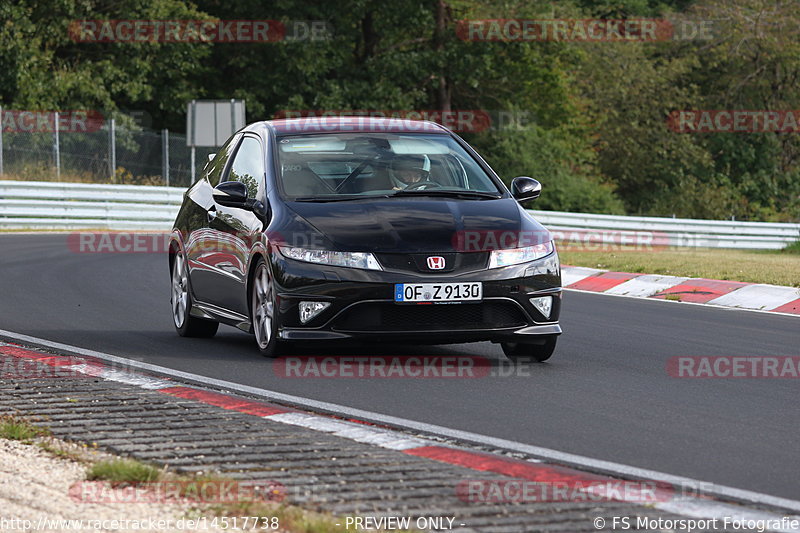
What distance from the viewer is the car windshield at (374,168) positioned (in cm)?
988

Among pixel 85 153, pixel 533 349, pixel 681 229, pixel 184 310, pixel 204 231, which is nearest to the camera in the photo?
pixel 533 349

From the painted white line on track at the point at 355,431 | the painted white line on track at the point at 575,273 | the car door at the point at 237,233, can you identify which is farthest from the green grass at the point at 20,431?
the painted white line on track at the point at 575,273

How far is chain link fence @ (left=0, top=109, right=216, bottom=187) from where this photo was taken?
3259 cm

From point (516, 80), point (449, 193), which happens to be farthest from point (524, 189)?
point (516, 80)

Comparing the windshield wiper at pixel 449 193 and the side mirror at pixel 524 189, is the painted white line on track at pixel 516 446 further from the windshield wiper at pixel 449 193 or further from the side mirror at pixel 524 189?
the side mirror at pixel 524 189

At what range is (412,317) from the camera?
9.02 metres

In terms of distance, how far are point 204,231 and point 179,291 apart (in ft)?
2.77

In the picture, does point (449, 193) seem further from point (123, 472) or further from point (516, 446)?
point (123, 472)

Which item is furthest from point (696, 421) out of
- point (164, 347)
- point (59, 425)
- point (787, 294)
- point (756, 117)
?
point (756, 117)

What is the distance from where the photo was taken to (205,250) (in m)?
10.8

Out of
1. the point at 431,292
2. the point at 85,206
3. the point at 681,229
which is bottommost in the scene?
the point at 681,229

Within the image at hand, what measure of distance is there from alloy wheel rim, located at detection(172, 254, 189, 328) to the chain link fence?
70.3 feet

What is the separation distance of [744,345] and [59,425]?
6015 millimetres

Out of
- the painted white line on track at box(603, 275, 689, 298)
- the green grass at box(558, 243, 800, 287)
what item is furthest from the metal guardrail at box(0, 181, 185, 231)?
the painted white line on track at box(603, 275, 689, 298)
